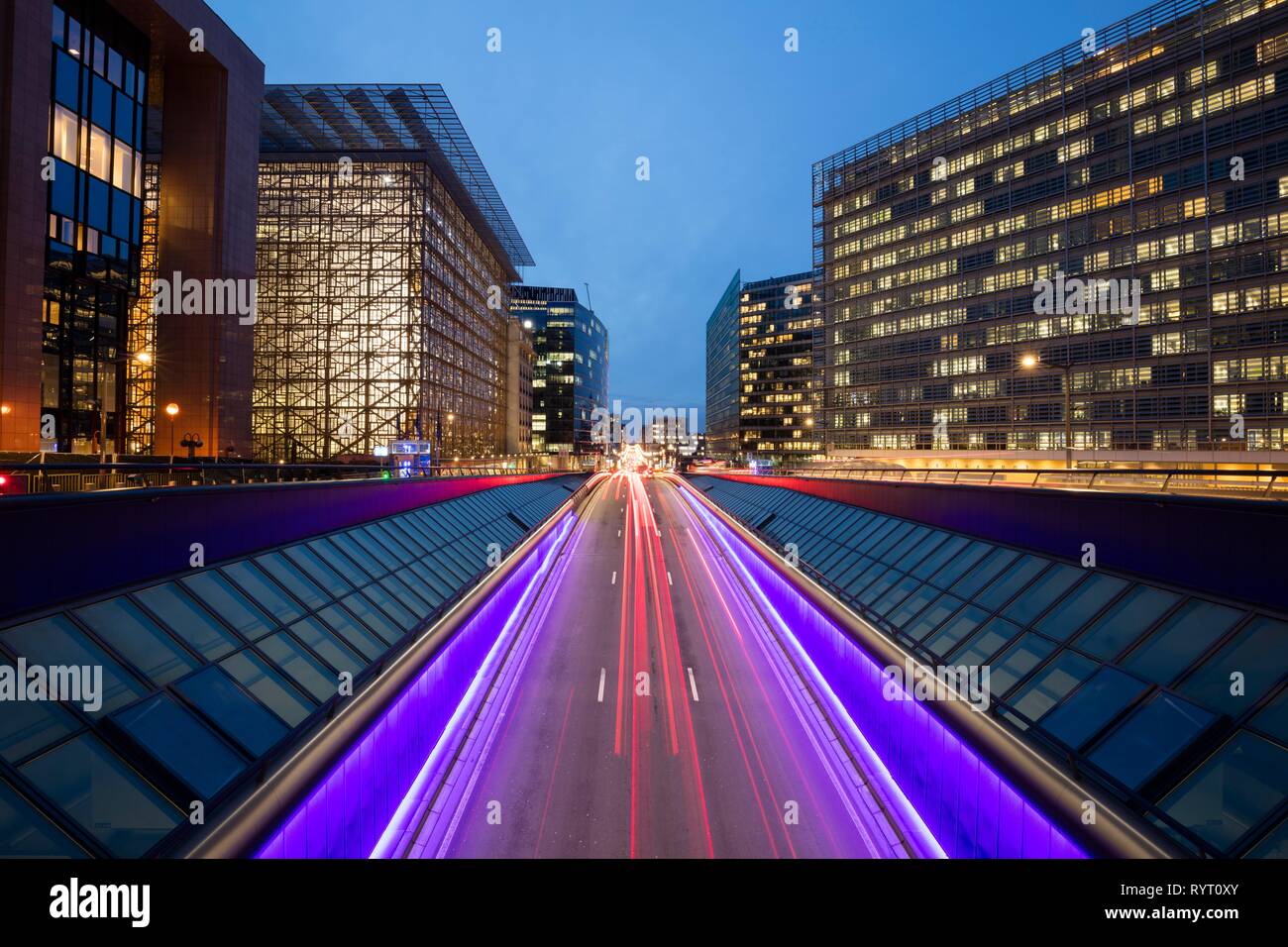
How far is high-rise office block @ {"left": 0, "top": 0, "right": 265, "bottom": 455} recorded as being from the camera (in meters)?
23.7

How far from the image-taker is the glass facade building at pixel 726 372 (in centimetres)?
16025

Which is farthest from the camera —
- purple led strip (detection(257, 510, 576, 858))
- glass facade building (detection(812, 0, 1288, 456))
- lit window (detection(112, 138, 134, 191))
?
glass facade building (detection(812, 0, 1288, 456))

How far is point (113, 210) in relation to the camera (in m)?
28.9

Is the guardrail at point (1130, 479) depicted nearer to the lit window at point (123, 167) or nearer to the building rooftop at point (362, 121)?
the lit window at point (123, 167)

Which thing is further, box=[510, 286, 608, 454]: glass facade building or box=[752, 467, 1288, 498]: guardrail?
box=[510, 286, 608, 454]: glass facade building

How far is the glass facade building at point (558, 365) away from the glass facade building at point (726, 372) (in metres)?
45.2

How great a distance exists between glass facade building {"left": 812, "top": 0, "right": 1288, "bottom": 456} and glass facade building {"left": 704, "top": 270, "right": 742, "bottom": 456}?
79559mm

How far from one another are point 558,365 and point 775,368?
60531 millimetres

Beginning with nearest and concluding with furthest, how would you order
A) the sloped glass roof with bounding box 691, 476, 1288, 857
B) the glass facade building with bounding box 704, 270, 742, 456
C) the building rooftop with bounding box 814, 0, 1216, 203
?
the sloped glass roof with bounding box 691, 476, 1288, 857 < the building rooftop with bounding box 814, 0, 1216, 203 < the glass facade building with bounding box 704, 270, 742, 456

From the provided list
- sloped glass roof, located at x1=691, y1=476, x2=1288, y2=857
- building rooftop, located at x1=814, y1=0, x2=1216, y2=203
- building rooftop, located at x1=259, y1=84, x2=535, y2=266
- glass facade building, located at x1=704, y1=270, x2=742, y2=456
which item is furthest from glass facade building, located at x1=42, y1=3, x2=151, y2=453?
glass facade building, located at x1=704, y1=270, x2=742, y2=456

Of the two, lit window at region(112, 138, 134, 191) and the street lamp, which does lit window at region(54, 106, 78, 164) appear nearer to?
lit window at region(112, 138, 134, 191)
